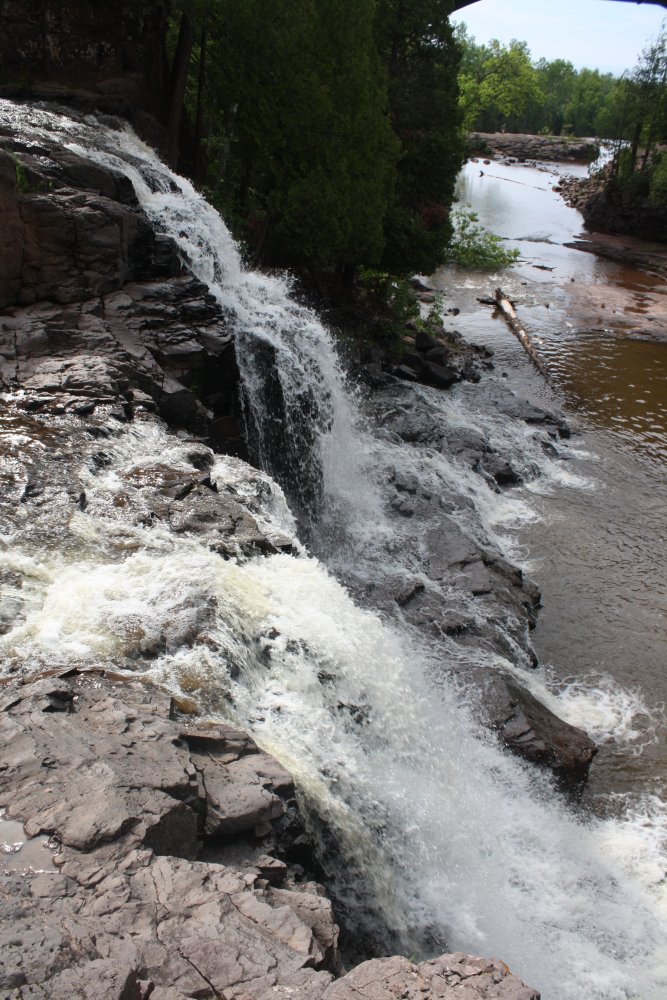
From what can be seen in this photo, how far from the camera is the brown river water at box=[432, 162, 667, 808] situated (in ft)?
28.1

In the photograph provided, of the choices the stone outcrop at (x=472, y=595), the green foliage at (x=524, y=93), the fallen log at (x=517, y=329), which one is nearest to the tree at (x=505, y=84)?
the green foliage at (x=524, y=93)

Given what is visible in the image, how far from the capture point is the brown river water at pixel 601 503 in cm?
858

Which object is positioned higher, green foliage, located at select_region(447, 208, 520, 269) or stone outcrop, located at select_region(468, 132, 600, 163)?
stone outcrop, located at select_region(468, 132, 600, 163)

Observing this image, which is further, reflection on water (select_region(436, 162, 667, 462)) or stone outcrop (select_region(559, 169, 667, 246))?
stone outcrop (select_region(559, 169, 667, 246))

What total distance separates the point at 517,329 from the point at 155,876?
2066 centimetres

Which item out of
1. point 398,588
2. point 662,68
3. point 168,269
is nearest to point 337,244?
point 168,269

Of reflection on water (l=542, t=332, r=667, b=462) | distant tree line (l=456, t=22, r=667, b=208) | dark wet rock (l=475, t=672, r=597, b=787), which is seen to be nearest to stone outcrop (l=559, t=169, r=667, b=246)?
distant tree line (l=456, t=22, r=667, b=208)

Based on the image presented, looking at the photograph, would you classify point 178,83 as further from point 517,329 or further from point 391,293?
point 517,329

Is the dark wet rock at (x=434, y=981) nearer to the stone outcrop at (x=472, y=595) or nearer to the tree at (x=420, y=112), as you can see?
the stone outcrop at (x=472, y=595)

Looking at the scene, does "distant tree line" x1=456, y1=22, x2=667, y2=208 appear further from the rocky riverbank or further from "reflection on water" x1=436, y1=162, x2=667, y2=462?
the rocky riverbank

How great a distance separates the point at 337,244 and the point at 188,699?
12.3 meters

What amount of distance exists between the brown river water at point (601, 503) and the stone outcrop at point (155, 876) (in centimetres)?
427

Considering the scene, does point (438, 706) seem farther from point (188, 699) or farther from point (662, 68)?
point (662, 68)

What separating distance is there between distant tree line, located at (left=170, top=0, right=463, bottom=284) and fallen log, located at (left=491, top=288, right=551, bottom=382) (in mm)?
4201
